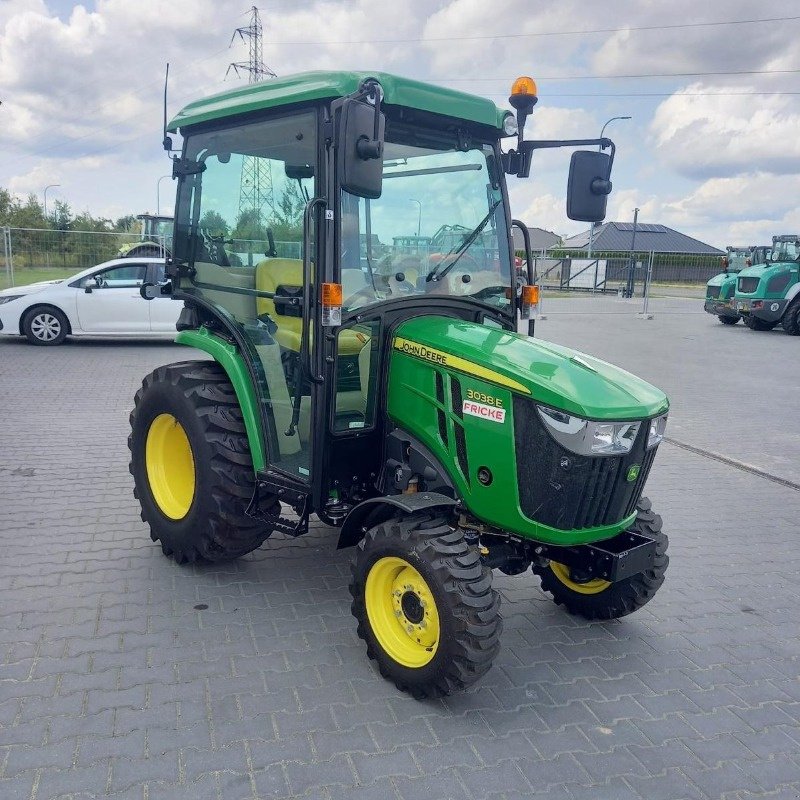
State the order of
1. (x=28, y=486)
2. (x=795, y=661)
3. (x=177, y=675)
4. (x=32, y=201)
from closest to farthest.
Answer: (x=177, y=675) → (x=795, y=661) → (x=28, y=486) → (x=32, y=201)

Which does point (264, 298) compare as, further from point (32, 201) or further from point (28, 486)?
point (32, 201)

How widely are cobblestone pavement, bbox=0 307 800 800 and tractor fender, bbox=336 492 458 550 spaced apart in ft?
1.72

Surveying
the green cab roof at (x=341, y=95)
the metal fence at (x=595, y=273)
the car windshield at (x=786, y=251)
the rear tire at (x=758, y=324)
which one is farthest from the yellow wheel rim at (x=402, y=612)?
the metal fence at (x=595, y=273)

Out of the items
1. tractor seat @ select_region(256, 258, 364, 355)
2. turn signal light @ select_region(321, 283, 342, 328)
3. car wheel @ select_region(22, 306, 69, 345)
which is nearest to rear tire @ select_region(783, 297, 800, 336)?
car wheel @ select_region(22, 306, 69, 345)

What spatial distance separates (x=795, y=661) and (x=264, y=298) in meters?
3.22

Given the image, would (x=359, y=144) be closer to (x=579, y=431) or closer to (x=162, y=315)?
(x=579, y=431)

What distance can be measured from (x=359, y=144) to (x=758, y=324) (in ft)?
62.9

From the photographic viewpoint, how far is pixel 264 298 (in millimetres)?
3916

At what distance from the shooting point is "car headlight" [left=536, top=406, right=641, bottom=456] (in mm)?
3137

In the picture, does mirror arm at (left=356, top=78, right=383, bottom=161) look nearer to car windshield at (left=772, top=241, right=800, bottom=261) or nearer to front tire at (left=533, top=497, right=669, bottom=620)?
front tire at (left=533, top=497, right=669, bottom=620)

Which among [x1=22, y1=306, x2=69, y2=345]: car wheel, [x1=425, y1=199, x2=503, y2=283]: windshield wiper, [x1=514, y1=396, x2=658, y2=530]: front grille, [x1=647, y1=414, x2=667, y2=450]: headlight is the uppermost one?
[x1=425, y1=199, x2=503, y2=283]: windshield wiper

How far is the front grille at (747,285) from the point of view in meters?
19.0

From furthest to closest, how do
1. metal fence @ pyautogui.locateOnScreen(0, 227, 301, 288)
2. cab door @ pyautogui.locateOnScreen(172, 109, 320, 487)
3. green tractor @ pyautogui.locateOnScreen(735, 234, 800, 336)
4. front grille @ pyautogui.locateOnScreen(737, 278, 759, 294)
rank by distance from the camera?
1. front grille @ pyautogui.locateOnScreen(737, 278, 759, 294)
2. green tractor @ pyautogui.locateOnScreen(735, 234, 800, 336)
3. metal fence @ pyautogui.locateOnScreen(0, 227, 301, 288)
4. cab door @ pyautogui.locateOnScreen(172, 109, 320, 487)

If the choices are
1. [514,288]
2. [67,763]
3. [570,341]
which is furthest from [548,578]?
[570,341]
